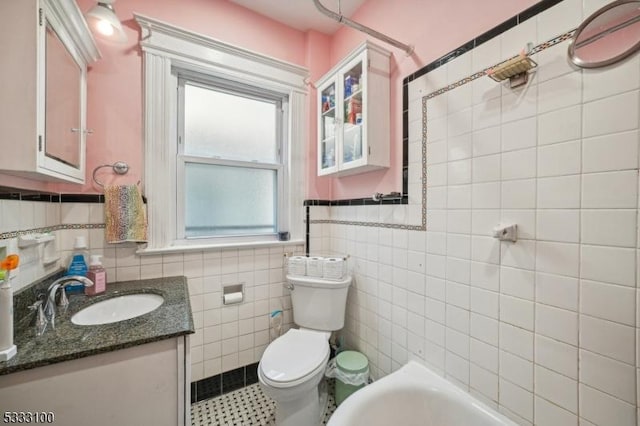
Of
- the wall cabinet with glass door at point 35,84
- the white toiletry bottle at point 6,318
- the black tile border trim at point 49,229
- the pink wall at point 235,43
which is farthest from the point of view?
the pink wall at point 235,43

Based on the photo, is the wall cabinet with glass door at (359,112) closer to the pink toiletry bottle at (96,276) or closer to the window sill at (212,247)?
the window sill at (212,247)

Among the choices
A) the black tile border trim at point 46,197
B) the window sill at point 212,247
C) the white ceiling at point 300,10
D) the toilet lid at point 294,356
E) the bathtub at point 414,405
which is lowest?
the bathtub at point 414,405

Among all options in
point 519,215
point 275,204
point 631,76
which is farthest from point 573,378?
point 275,204

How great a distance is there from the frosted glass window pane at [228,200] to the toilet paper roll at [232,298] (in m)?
0.44

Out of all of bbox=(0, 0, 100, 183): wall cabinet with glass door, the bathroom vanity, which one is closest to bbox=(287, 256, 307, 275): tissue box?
the bathroom vanity

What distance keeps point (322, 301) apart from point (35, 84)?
5.58ft

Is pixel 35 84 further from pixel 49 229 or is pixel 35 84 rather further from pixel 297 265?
pixel 297 265

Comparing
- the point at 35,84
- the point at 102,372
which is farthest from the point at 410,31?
the point at 102,372

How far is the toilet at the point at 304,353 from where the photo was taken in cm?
130

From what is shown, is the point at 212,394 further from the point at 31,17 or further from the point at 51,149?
the point at 31,17

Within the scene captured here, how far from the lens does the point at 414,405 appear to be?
124cm

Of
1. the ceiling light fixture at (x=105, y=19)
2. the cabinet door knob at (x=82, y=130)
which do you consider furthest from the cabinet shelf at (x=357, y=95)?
the cabinet door knob at (x=82, y=130)

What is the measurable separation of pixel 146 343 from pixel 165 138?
1.25 m

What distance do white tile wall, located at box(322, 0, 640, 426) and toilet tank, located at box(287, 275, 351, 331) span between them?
520 mm
